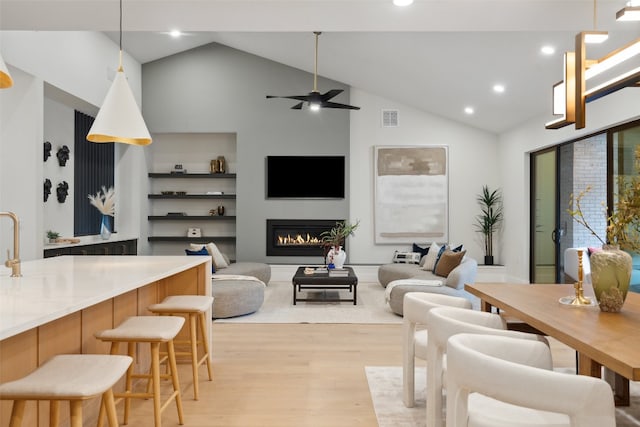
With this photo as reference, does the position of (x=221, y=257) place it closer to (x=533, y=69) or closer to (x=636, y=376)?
(x=533, y=69)

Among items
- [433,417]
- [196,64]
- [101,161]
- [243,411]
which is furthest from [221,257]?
[433,417]

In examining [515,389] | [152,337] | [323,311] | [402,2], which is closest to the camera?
[515,389]

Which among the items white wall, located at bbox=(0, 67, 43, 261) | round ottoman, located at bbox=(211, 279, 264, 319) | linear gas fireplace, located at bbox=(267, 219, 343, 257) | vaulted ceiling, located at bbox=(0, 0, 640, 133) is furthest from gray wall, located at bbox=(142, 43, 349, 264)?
white wall, located at bbox=(0, 67, 43, 261)

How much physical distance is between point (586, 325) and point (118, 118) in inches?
109

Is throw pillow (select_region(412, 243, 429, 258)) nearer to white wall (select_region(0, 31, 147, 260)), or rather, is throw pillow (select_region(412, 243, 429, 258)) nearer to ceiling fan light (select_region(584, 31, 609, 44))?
white wall (select_region(0, 31, 147, 260))

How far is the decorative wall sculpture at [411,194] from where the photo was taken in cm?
866

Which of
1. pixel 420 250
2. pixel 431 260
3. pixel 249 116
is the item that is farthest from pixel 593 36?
pixel 249 116

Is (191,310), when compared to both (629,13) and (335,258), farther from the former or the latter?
(335,258)

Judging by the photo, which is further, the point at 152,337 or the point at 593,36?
the point at 152,337

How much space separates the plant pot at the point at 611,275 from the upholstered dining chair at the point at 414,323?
0.71m

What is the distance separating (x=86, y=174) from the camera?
7301mm

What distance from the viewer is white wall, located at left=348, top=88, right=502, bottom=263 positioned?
8.68m

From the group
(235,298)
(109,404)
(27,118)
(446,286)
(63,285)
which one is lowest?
(235,298)

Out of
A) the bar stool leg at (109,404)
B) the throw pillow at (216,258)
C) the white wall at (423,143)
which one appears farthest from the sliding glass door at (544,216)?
the bar stool leg at (109,404)
